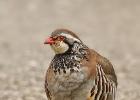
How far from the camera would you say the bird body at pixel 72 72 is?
7.26 m

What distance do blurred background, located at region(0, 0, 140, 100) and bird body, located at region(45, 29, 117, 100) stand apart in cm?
270

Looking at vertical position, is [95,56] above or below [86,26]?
below

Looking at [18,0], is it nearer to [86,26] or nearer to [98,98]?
[86,26]

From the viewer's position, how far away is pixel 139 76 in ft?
41.0

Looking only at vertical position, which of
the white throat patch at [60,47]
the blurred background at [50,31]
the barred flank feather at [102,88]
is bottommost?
the barred flank feather at [102,88]

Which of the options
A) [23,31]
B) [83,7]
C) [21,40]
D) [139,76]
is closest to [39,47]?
[21,40]

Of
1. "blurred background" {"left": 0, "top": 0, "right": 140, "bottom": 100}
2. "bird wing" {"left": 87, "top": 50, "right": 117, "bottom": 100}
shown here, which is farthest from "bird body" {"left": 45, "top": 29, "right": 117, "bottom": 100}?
"blurred background" {"left": 0, "top": 0, "right": 140, "bottom": 100}

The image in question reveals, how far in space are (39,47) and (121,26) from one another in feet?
12.0

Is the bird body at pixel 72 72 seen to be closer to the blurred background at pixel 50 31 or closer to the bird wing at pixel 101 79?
the bird wing at pixel 101 79

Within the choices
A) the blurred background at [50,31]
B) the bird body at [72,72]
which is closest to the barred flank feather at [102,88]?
the bird body at [72,72]

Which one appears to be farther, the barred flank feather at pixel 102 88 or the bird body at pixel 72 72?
the barred flank feather at pixel 102 88

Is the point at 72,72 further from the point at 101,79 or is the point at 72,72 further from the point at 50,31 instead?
the point at 50,31

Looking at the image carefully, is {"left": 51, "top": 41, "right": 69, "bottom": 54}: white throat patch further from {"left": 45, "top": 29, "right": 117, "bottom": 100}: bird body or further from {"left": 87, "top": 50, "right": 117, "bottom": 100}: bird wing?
{"left": 87, "top": 50, "right": 117, "bottom": 100}: bird wing

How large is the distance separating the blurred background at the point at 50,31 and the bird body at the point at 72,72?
270cm
